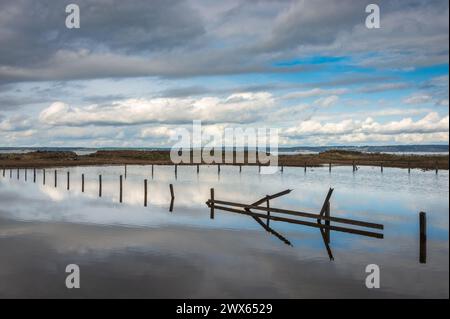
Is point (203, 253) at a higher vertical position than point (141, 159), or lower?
lower

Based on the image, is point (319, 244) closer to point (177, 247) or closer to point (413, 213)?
point (177, 247)

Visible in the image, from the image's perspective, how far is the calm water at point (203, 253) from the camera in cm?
1322

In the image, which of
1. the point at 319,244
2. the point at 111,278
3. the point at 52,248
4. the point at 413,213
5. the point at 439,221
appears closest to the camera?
the point at 111,278

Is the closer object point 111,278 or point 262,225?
point 111,278

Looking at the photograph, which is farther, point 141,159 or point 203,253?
point 141,159

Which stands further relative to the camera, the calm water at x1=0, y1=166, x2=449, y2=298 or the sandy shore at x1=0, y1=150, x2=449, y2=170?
the sandy shore at x1=0, y1=150, x2=449, y2=170

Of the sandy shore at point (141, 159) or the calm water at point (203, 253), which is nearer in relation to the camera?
the calm water at point (203, 253)

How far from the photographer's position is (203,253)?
17.4m

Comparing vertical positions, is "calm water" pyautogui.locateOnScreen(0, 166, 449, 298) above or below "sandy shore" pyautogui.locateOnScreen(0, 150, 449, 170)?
below

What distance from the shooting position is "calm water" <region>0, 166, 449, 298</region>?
43.4ft
